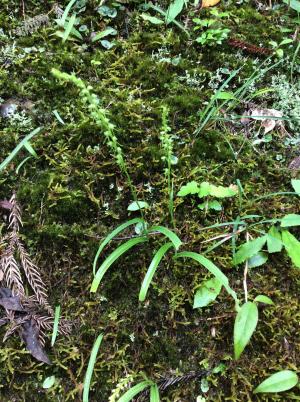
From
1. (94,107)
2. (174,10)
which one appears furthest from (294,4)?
(94,107)

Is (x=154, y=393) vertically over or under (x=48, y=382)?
over

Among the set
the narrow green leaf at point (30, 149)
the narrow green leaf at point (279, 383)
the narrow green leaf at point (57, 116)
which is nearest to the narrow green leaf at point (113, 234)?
the narrow green leaf at point (30, 149)

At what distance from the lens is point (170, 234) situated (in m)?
1.77

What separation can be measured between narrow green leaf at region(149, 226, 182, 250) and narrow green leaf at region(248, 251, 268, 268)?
1.33 feet

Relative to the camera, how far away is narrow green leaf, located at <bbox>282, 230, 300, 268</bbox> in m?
1.84

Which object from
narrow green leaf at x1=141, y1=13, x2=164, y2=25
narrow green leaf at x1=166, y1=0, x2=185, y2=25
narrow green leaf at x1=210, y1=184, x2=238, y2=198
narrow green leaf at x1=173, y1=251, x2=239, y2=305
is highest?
narrow green leaf at x1=166, y1=0, x2=185, y2=25

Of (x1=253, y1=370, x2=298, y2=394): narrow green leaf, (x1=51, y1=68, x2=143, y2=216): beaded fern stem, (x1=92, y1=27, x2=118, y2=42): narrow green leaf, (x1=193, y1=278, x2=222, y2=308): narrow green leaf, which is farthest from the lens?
(x1=92, y1=27, x2=118, y2=42): narrow green leaf

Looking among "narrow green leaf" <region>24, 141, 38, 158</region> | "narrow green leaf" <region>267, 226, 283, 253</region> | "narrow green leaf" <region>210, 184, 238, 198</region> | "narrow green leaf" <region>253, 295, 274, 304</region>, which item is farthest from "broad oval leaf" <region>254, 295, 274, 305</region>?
"narrow green leaf" <region>24, 141, 38, 158</region>

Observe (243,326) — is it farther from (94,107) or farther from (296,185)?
(94,107)

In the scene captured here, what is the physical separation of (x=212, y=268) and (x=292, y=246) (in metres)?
0.43

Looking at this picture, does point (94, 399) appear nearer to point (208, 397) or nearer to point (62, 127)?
point (208, 397)

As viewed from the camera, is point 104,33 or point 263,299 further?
point 104,33

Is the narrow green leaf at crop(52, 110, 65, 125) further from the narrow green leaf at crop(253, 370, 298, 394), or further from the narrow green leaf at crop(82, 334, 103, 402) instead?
the narrow green leaf at crop(253, 370, 298, 394)

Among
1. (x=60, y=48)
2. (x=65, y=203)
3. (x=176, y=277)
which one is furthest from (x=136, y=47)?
(x=176, y=277)
